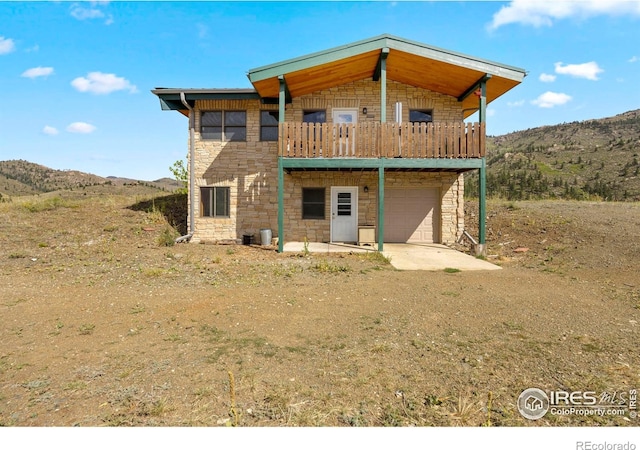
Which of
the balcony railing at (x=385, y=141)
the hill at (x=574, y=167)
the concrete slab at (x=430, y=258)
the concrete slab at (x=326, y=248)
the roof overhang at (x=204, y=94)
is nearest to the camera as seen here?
the concrete slab at (x=430, y=258)

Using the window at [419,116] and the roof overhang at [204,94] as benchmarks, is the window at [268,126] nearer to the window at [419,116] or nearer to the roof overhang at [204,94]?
the roof overhang at [204,94]

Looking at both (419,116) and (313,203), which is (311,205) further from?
(419,116)

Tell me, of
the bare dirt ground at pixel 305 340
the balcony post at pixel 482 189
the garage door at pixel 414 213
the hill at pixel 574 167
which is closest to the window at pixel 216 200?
the bare dirt ground at pixel 305 340

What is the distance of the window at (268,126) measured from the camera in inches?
524

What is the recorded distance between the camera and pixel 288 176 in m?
13.2

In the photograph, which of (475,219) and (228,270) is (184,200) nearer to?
(228,270)

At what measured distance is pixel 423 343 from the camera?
4.16 metres

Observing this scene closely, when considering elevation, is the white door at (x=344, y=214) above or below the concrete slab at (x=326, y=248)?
above

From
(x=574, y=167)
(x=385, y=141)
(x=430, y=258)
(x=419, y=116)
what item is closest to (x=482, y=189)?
(x=430, y=258)

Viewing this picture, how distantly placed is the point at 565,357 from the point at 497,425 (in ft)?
5.85

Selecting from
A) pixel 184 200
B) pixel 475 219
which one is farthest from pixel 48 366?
pixel 475 219

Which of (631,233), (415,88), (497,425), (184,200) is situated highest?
(415,88)

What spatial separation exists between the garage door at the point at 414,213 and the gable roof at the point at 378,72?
4.12 meters

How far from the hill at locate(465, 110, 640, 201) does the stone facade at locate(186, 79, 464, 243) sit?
611 inches
